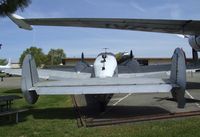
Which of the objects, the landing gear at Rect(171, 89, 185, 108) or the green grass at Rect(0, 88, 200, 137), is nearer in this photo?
the green grass at Rect(0, 88, 200, 137)

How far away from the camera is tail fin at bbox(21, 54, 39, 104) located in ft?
35.7

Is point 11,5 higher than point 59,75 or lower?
higher

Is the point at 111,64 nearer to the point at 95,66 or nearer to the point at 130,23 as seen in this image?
the point at 95,66

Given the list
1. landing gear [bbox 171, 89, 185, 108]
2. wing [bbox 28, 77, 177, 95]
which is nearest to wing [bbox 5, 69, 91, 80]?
wing [bbox 28, 77, 177, 95]

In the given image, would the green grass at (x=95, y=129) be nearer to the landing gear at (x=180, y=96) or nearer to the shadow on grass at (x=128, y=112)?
the landing gear at (x=180, y=96)

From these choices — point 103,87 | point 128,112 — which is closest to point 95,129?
point 103,87

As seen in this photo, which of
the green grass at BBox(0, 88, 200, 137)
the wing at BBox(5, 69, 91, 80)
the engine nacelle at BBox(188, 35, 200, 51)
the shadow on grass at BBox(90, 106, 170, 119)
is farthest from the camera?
the engine nacelle at BBox(188, 35, 200, 51)

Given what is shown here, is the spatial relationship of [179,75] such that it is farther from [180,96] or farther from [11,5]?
[11,5]

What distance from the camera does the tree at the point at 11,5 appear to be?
419 inches

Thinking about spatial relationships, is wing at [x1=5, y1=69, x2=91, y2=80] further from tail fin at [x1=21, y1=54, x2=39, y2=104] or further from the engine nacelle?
the engine nacelle

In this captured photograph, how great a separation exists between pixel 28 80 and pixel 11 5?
90.3 inches

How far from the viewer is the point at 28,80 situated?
11008 mm

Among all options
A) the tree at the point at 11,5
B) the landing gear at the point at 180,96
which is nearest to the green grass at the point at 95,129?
the landing gear at the point at 180,96

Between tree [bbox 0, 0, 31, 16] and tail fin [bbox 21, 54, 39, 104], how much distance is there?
1711 millimetres
